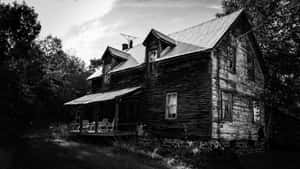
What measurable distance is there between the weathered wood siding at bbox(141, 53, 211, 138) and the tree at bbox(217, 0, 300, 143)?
6.90m

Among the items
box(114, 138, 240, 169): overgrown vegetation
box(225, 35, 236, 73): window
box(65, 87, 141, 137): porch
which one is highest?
box(225, 35, 236, 73): window

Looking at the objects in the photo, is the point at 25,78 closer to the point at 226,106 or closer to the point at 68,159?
the point at 68,159

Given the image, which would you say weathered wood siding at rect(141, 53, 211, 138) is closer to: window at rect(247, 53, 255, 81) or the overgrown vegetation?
the overgrown vegetation

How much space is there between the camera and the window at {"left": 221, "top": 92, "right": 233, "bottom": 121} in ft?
55.8

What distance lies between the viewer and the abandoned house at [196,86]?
16547 millimetres

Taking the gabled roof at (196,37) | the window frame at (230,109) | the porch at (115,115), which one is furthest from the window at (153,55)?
the window frame at (230,109)

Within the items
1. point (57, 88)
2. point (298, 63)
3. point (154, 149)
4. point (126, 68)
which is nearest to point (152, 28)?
point (126, 68)

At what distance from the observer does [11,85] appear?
54.2ft

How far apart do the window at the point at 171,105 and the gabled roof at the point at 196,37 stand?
2618 millimetres

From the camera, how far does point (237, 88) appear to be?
18.5 meters

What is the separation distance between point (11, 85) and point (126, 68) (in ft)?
27.6

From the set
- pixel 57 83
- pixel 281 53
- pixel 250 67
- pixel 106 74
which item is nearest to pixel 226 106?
pixel 250 67

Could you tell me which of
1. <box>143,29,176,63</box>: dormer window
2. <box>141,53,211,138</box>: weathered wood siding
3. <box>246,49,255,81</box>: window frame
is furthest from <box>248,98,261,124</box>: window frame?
<box>143,29,176,63</box>: dormer window

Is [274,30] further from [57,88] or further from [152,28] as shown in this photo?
[57,88]
